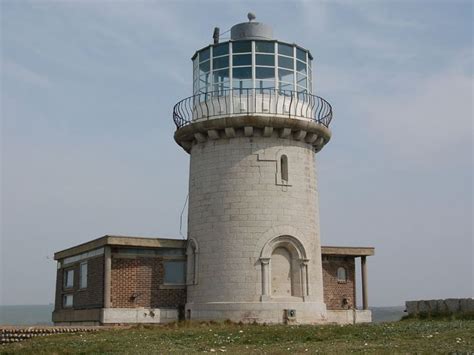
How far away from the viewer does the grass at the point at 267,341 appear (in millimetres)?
14485

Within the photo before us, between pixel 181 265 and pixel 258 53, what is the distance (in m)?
8.22

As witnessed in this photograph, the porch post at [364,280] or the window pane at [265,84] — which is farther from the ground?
the window pane at [265,84]

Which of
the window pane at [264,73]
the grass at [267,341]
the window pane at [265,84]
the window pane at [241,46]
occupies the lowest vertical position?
the grass at [267,341]

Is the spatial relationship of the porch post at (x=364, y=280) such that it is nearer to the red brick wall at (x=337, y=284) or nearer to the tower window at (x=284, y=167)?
the red brick wall at (x=337, y=284)

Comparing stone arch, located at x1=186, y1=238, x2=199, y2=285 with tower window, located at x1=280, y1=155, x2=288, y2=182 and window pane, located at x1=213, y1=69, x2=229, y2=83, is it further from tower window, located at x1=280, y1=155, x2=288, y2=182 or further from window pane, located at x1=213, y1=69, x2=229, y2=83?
window pane, located at x1=213, y1=69, x2=229, y2=83

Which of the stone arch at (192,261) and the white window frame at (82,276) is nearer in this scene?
the stone arch at (192,261)

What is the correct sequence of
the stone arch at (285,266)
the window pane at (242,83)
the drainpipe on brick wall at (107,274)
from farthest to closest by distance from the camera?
the window pane at (242,83)
the stone arch at (285,266)
the drainpipe on brick wall at (107,274)

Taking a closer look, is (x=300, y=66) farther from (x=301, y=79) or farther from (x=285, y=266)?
(x=285, y=266)

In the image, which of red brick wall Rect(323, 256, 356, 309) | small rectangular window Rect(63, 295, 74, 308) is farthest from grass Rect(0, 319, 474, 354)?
red brick wall Rect(323, 256, 356, 309)

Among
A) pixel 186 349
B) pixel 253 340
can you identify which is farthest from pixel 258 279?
pixel 186 349

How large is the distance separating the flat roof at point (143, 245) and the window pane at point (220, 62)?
6543mm

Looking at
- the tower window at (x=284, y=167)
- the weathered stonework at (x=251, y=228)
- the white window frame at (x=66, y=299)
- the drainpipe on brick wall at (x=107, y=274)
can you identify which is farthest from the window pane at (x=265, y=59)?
the white window frame at (x=66, y=299)

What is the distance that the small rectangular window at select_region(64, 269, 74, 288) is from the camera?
26719 mm

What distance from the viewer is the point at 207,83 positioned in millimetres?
24906
